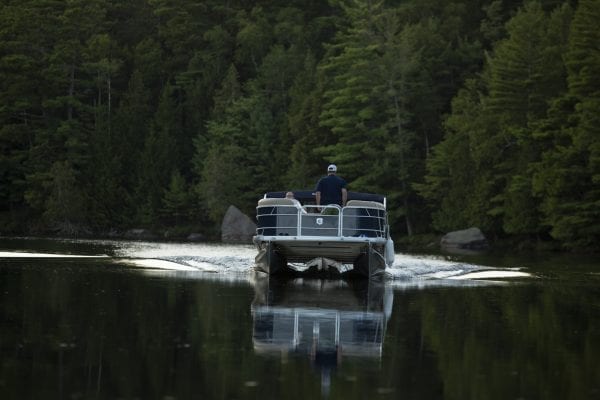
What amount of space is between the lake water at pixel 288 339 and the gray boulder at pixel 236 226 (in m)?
47.9

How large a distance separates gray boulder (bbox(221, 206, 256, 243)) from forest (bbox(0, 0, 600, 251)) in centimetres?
349

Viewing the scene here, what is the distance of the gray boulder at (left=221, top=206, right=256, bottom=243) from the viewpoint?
71188 millimetres

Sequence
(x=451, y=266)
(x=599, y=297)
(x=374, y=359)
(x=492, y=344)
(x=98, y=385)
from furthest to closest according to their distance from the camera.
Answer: (x=451, y=266)
(x=599, y=297)
(x=492, y=344)
(x=374, y=359)
(x=98, y=385)

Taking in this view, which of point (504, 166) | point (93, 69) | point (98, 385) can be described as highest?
point (93, 69)

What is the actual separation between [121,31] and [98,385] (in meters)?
89.9

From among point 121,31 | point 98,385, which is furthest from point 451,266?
point 121,31

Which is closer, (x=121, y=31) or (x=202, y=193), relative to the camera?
(x=202, y=193)

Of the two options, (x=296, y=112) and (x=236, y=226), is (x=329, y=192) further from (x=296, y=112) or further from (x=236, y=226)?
(x=296, y=112)

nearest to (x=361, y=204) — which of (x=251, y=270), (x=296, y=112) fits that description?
(x=251, y=270)

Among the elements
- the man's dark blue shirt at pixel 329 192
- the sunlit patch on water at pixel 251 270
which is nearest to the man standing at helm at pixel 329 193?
the man's dark blue shirt at pixel 329 192

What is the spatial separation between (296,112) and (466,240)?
2394cm

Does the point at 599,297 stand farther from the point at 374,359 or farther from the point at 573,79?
the point at 573,79

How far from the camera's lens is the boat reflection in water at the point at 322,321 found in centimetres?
1209

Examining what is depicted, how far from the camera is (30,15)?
85188mm
